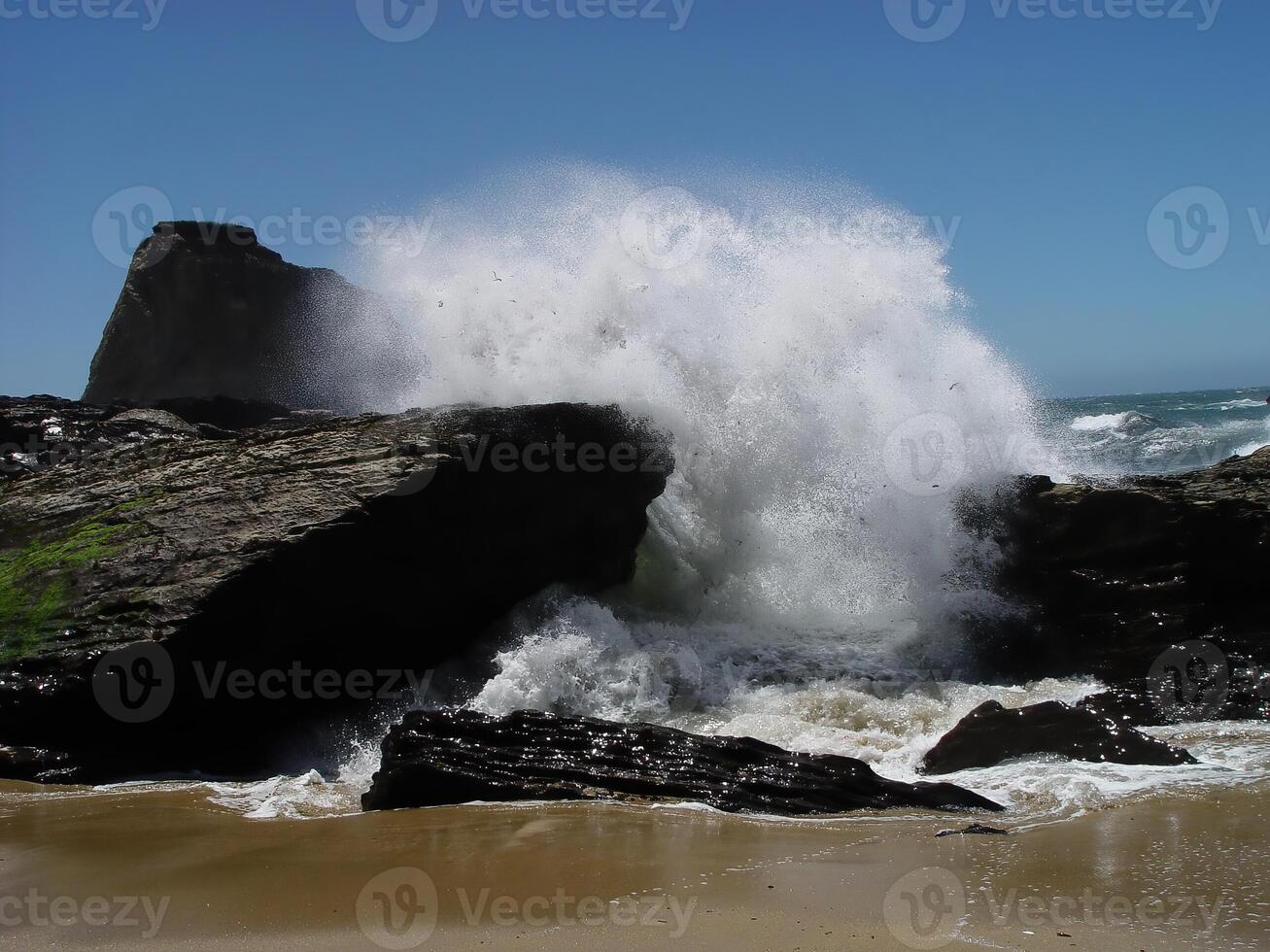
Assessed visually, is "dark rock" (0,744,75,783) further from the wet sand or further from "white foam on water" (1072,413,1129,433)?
"white foam on water" (1072,413,1129,433)

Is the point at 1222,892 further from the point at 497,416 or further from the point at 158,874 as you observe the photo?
the point at 497,416

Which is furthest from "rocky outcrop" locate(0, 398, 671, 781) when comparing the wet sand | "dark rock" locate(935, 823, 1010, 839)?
"dark rock" locate(935, 823, 1010, 839)

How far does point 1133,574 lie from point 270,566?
7.81 m

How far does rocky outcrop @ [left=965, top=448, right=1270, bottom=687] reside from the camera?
944 centimetres

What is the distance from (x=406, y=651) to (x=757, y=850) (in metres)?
4.67

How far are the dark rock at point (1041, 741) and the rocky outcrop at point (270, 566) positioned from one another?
14.1 ft

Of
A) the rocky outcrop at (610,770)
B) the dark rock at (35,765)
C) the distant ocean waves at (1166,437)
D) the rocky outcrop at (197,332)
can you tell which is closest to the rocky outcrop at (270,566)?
the dark rock at (35,765)

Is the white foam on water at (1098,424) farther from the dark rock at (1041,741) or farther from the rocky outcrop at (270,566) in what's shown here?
the dark rock at (1041,741)

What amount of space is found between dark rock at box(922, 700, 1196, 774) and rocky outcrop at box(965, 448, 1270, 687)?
2.28 m

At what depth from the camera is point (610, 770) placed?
6383mm

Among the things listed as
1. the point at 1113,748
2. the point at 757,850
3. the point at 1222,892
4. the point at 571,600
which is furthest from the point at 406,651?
the point at 1222,892

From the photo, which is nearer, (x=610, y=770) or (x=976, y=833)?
(x=976, y=833)

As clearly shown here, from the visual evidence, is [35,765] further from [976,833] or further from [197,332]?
[197,332]

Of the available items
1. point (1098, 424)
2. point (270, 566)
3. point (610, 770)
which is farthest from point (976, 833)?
point (1098, 424)
